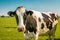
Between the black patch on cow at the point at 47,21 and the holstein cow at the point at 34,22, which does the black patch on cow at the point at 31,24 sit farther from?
the black patch on cow at the point at 47,21

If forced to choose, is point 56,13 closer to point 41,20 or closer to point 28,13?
point 41,20

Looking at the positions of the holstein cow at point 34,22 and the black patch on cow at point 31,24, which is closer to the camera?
the holstein cow at point 34,22

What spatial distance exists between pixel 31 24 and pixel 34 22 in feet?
0.71

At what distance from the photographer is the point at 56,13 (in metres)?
16.5

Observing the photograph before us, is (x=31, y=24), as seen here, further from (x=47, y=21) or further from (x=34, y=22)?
(x=47, y=21)

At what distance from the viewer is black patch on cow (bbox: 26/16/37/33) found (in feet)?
42.3

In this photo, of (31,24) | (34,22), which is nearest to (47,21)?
(34,22)

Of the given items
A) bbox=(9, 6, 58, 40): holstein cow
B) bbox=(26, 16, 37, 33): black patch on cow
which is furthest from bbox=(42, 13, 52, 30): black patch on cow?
bbox=(26, 16, 37, 33): black patch on cow

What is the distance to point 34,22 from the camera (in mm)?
13086

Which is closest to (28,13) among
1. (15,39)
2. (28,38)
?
(28,38)

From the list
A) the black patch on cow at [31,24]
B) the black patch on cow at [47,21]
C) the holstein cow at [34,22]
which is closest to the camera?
the holstein cow at [34,22]

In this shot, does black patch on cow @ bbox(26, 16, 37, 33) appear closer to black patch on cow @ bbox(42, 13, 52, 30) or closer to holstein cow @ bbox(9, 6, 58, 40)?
holstein cow @ bbox(9, 6, 58, 40)

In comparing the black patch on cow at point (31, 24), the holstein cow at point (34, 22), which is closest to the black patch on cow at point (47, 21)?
the holstein cow at point (34, 22)

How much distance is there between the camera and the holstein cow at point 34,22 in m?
11.5
